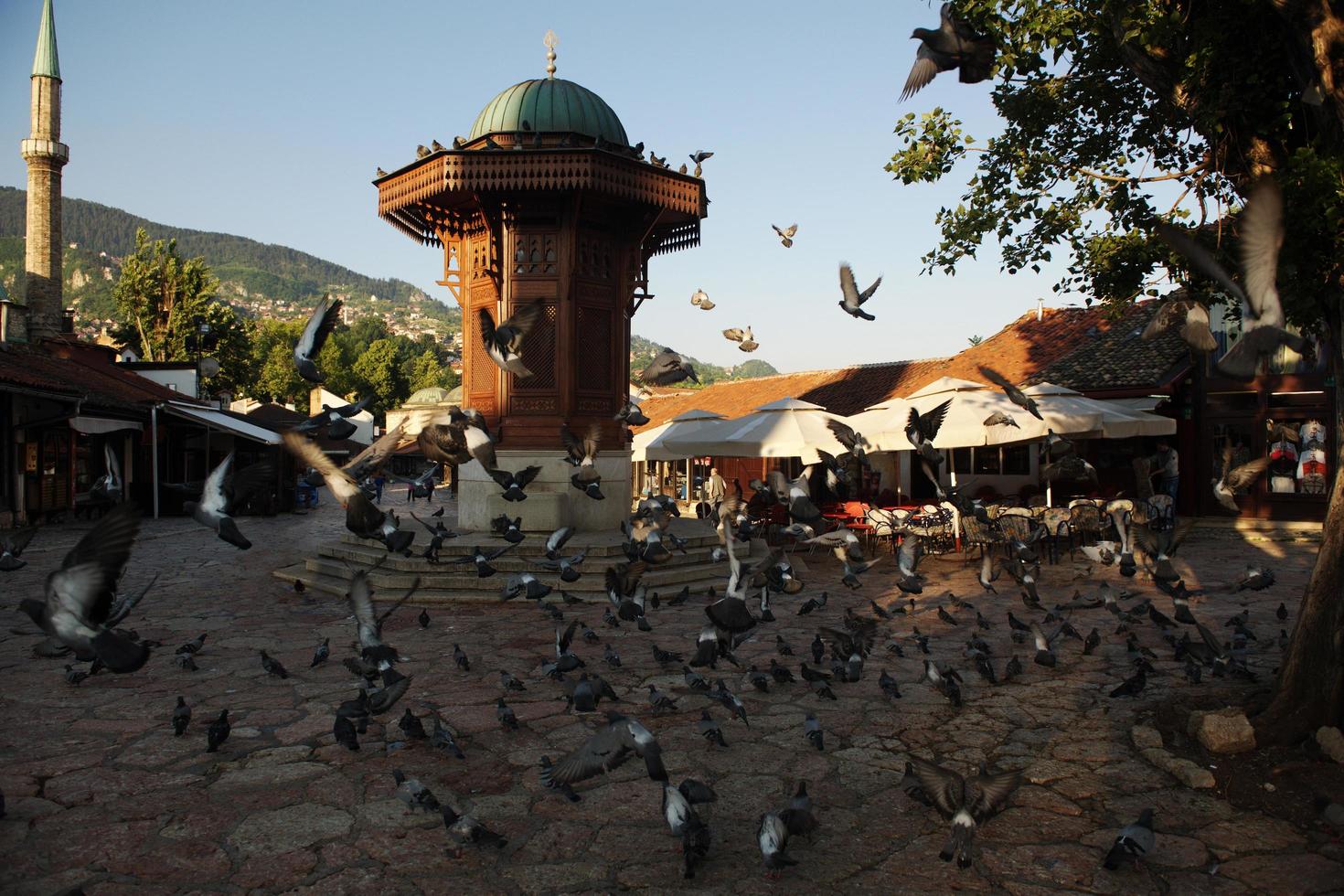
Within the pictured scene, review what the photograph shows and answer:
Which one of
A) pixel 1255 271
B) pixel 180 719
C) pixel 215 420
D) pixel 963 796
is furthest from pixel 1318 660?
pixel 215 420

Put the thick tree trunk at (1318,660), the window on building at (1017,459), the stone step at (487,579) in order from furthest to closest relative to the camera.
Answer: the window on building at (1017,459) < the stone step at (487,579) < the thick tree trunk at (1318,660)

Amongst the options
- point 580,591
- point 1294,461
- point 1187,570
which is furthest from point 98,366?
point 1294,461

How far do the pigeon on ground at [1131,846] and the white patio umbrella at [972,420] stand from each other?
334 inches

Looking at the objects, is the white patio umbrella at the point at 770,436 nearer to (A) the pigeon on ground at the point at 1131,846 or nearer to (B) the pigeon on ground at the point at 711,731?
(B) the pigeon on ground at the point at 711,731

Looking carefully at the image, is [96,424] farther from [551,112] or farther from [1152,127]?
[1152,127]

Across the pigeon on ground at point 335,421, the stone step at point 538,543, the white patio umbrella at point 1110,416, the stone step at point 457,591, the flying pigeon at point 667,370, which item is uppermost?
the flying pigeon at point 667,370

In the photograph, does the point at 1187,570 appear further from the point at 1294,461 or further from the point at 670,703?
the point at 670,703

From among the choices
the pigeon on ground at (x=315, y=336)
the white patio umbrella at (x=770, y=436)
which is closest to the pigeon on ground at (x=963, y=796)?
the pigeon on ground at (x=315, y=336)

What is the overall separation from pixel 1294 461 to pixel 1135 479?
2.90m

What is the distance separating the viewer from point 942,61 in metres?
7.02

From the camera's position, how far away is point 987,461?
70.0 feet

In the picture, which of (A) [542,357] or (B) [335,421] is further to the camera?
(A) [542,357]

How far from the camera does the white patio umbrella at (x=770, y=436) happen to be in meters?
13.7

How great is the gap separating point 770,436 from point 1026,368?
1090cm
